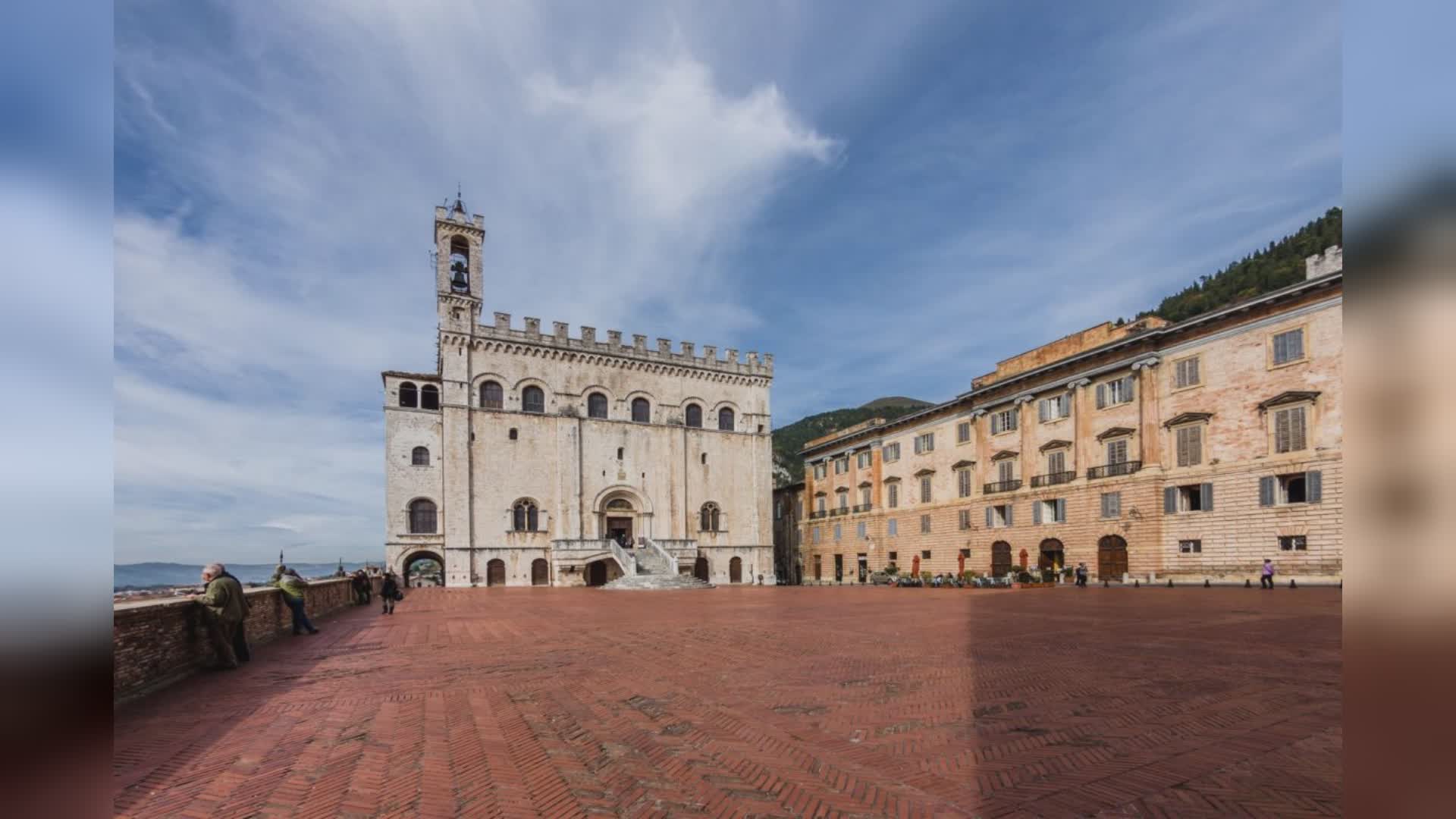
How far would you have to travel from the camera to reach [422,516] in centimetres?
3391

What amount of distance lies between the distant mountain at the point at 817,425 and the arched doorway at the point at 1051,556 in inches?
2482

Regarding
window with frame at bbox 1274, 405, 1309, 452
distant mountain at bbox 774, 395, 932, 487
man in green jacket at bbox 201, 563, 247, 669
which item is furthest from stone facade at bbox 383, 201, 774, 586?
distant mountain at bbox 774, 395, 932, 487

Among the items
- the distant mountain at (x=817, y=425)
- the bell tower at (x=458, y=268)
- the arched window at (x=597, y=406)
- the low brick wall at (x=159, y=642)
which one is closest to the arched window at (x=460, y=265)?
the bell tower at (x=458, y=268)

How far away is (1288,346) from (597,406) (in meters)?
31.7

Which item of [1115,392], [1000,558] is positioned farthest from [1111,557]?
[1115,392]

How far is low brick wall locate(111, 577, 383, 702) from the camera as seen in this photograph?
7.30 meters

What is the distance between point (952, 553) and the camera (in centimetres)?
3544

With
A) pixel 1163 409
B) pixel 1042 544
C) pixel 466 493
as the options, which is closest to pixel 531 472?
pixel 466 493

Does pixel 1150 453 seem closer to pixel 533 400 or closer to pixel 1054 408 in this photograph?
pixel 1054 408

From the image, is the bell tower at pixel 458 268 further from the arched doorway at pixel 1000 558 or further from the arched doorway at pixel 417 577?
the arched doorway at pixel 1000 558

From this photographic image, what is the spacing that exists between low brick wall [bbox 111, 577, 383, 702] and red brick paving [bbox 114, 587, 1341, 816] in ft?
1.24

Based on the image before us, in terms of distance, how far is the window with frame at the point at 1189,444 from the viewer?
24547 millimetres

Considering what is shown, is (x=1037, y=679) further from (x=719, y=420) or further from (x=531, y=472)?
(x=719, y=420)

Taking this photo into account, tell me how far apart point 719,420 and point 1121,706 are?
35.9m
